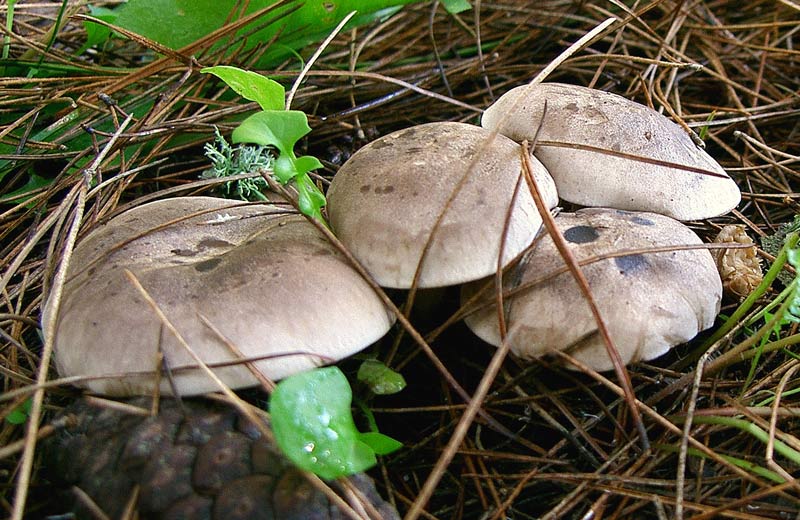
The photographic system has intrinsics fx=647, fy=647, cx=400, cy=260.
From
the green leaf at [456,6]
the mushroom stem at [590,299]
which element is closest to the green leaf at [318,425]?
the mushroom stem at [590,299]

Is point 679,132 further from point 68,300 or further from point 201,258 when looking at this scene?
point 68,300

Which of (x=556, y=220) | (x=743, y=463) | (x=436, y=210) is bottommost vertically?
(x=743, y=463)

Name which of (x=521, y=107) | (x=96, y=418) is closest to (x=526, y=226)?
(x=521, y=107)

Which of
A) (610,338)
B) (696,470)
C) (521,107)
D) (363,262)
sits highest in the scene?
(521,107)

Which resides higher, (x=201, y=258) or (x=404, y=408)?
(x=201, y=258)

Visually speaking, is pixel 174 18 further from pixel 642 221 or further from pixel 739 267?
pixel 739 267

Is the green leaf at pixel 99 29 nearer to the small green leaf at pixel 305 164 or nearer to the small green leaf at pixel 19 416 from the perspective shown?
the small green leaf at pixel 305 164

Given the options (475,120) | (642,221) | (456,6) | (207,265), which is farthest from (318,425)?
(456,6)
